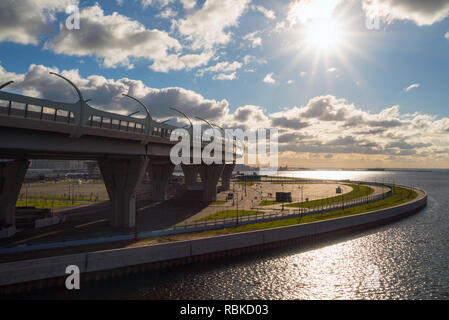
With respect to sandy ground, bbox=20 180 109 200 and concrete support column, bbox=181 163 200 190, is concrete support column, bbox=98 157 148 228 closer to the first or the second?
sandy ground, bbox=20 180 109 200

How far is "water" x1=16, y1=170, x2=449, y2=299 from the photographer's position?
94.9ft

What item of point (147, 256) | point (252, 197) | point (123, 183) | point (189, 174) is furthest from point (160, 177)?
point (147, 256)

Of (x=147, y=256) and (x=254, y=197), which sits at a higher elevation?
(x=254, y=197)

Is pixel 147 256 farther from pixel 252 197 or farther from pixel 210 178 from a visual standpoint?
pixel 252 197

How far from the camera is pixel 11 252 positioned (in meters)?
32.2

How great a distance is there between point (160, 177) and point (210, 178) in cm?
1548

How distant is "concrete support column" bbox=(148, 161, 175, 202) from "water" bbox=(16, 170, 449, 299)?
52860 millimetres

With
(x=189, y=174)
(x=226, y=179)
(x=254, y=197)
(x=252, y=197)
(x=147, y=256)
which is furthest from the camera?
(x=226, y=179)

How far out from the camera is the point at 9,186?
43.8 metres

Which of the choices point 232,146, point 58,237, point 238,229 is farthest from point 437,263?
point 232,146

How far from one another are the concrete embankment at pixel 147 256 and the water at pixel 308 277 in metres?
1.33
